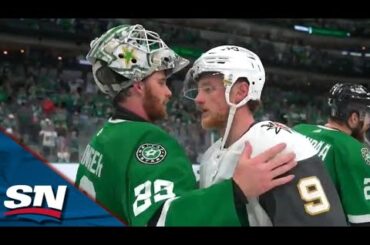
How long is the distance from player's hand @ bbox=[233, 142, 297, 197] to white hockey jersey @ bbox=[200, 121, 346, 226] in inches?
0.8

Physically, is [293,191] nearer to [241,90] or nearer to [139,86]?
[241,90]

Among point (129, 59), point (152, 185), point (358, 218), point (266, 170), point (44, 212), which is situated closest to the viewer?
point (266, 170)

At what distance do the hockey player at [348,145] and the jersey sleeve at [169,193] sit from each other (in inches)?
20.1

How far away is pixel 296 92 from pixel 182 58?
2.85 ft

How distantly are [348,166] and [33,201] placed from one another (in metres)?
1.13

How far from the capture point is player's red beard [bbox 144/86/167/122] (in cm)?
172

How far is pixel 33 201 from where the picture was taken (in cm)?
208

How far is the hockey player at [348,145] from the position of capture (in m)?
1.95

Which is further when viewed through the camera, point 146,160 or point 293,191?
point 146,160

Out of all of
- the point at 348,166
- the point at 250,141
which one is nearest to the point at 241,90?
the point at 250,141

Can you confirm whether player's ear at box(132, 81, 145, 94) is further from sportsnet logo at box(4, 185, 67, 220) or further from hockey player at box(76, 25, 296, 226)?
sportsnet logo at box(4, 185, 67, 220)

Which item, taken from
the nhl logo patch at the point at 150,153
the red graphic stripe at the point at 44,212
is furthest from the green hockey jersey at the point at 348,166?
the red graphic stripe at the point at 44,212

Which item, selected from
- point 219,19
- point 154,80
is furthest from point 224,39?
point 154,80
